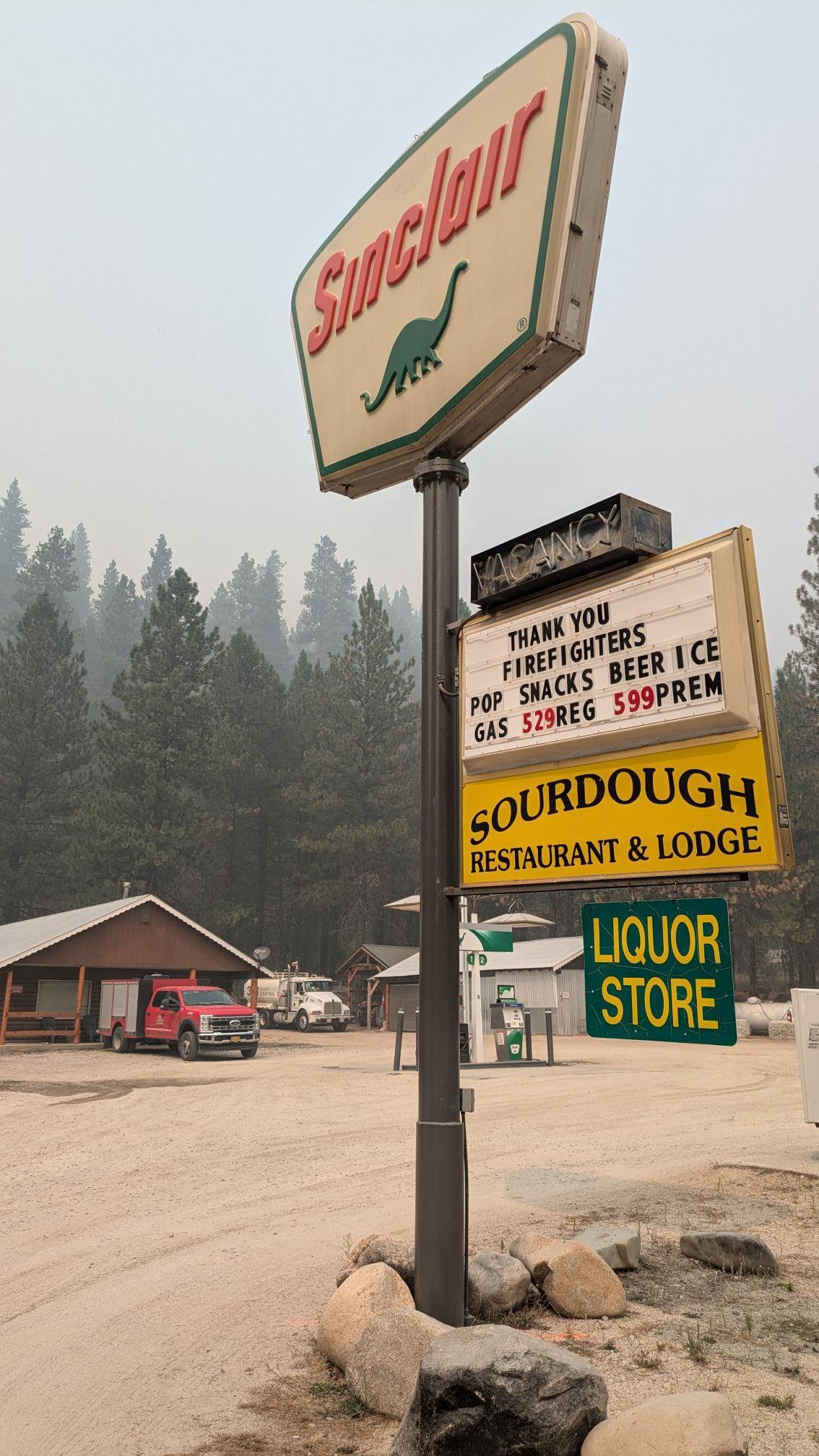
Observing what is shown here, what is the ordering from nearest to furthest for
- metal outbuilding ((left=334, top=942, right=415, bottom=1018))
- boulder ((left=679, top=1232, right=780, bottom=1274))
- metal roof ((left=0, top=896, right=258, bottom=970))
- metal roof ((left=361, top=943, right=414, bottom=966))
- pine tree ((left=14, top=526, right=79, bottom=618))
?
boulder ((left=679, top=1232, right=780, bottom=1274)) → metal roof ((left=0, top=896, right=258, bottom=970)) → metal roof ((left=361, top=943, right=414, bottom=966)) → metal outbuilding ((left=334, top=942, right=415, bottom=1018)) → pine tree ((left=14, top=526, right=79, bottom=618))

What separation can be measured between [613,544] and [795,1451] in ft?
15.2

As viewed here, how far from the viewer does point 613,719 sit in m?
5.78

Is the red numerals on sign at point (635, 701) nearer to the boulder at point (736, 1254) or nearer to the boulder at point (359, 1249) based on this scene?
the boulder at point (359, 1249)

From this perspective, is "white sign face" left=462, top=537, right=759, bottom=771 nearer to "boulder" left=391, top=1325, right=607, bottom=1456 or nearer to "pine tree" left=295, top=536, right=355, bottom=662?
"boulder" left=391, top=1325, right=607, bottom=1456

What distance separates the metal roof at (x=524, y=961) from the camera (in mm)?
47406

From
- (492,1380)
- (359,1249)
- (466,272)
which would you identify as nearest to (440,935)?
(359,1249)

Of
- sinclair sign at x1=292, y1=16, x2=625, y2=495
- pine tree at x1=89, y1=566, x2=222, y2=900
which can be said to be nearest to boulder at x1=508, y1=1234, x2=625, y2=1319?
sinclair sign at x1=292, y1=16, x2=625, y2=495

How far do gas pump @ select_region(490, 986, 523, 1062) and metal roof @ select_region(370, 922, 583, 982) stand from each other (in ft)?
55.8

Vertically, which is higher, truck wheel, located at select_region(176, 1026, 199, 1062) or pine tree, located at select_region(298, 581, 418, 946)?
pine tree, located at select_region(298, 581, 418, 946)

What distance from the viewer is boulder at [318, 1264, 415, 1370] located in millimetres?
5570

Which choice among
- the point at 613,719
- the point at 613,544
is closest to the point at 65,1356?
the point at 613,719

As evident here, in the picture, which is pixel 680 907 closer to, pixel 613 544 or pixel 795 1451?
pixel 613 544

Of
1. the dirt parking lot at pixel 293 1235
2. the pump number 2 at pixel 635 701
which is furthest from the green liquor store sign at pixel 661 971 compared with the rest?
the dirt parking lot at pixel 293 1235

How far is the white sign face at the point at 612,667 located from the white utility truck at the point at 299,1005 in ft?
133
